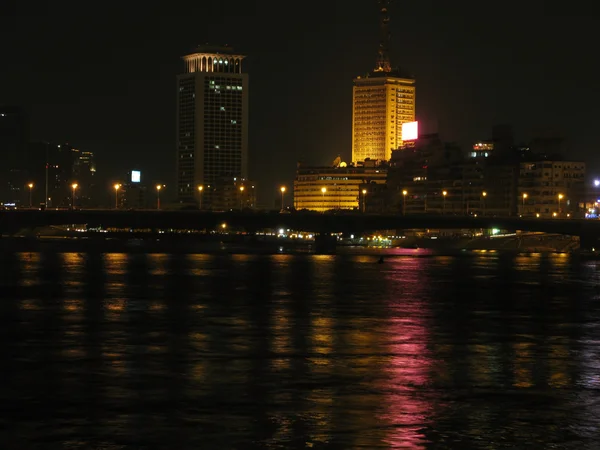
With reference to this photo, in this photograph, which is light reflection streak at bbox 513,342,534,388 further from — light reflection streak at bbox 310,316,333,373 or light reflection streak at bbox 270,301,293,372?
light reflection streak at bbox 270,301,293,372

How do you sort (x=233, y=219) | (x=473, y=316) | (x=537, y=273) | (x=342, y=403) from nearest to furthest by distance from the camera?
(x=342, y=403), (x=473, y=316), (x=537, y=273), (x=233, y=219)

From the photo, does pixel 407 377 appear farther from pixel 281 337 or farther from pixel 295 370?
pixel 281 337

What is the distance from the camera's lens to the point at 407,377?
36281 millimetres

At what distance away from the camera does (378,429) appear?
28.0m

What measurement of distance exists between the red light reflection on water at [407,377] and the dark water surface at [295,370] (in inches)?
3.7

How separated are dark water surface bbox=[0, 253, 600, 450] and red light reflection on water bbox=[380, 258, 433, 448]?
3.7 inches

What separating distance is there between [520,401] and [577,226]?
14280 centimetres

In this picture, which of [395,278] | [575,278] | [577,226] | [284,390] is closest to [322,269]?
[395,278]

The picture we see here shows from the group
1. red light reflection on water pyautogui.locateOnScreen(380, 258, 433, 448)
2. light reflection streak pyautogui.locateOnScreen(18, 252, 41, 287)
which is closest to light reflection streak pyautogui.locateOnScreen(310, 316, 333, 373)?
Result: red light reflection on water pyautogui.locateOnScreen(380, 258, 433, 448)

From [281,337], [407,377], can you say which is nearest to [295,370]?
[407,377]

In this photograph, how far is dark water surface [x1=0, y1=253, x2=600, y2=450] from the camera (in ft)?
91.0

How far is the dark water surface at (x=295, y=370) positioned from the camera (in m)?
27.8

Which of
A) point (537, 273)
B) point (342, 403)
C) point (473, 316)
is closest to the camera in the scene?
point (342, 403)

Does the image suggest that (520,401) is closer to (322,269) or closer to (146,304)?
(146,304)
